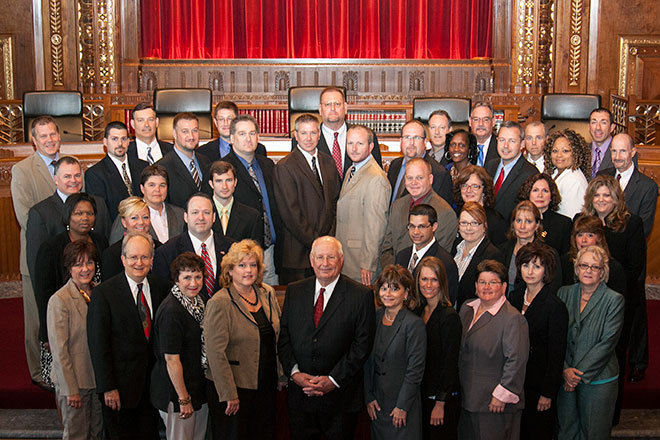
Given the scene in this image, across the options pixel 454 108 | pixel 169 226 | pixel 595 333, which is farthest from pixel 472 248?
pixel 454 108

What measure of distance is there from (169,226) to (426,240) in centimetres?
139

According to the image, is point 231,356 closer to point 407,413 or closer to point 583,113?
point 407,413

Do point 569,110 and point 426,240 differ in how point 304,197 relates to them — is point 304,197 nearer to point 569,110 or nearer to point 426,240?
point 426,240

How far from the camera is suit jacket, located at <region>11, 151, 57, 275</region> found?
489cm

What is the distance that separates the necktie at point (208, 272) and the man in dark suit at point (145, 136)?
50.5 inches

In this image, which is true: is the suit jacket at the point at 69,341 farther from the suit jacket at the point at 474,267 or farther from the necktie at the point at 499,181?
the necktie at the point at 499,181

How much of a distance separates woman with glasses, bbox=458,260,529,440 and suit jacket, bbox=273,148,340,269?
1.28 meters

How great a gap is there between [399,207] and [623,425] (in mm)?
1777

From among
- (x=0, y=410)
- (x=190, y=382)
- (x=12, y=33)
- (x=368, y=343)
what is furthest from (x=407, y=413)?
(x=12, y=33)

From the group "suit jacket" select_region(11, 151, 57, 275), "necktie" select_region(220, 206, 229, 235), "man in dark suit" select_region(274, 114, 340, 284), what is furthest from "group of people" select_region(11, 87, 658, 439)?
Result: "man in dark suit" select_region(274, 114, 340, 284)

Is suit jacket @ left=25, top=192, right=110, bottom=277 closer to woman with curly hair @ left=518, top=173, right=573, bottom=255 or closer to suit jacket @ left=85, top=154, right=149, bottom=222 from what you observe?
suit jacket @ left=85, top=154, right=149, bottom=222

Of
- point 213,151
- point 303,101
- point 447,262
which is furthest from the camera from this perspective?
point 303,101

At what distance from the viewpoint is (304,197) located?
5.02m

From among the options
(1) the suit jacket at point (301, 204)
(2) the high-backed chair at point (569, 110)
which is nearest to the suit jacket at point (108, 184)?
(1) the suit jacket at point (301, 204)
